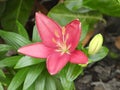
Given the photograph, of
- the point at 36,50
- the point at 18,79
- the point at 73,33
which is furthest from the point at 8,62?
the point at 73,33

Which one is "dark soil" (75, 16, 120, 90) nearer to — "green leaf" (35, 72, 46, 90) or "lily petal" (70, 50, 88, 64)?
"green leaf" (35, 72, 46, 90)

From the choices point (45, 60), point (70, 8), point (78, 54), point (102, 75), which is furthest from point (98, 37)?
point (102, 75)

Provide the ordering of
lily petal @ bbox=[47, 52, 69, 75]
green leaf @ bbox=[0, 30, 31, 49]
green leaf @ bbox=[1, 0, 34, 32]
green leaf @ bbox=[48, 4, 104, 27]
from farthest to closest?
green leaf @ bbox=[1, 0, 34, 32] → green leaf @ bbox=[48, 4, 104, 27] → green leaf @ bbox=[0, 30, 31, 49] → lily petal @ bbox=[47, 52, 69, 75]

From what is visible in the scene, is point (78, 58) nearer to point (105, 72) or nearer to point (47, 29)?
point (47, 29)

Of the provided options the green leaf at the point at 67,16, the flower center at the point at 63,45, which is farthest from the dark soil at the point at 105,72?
the flower center at the point at 63,45

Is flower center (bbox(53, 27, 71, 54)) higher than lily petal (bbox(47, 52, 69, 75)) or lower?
higher

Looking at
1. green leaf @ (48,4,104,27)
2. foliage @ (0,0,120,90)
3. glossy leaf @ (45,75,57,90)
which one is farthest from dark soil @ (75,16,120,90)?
glossy leaf @ (45,75,57,90)
